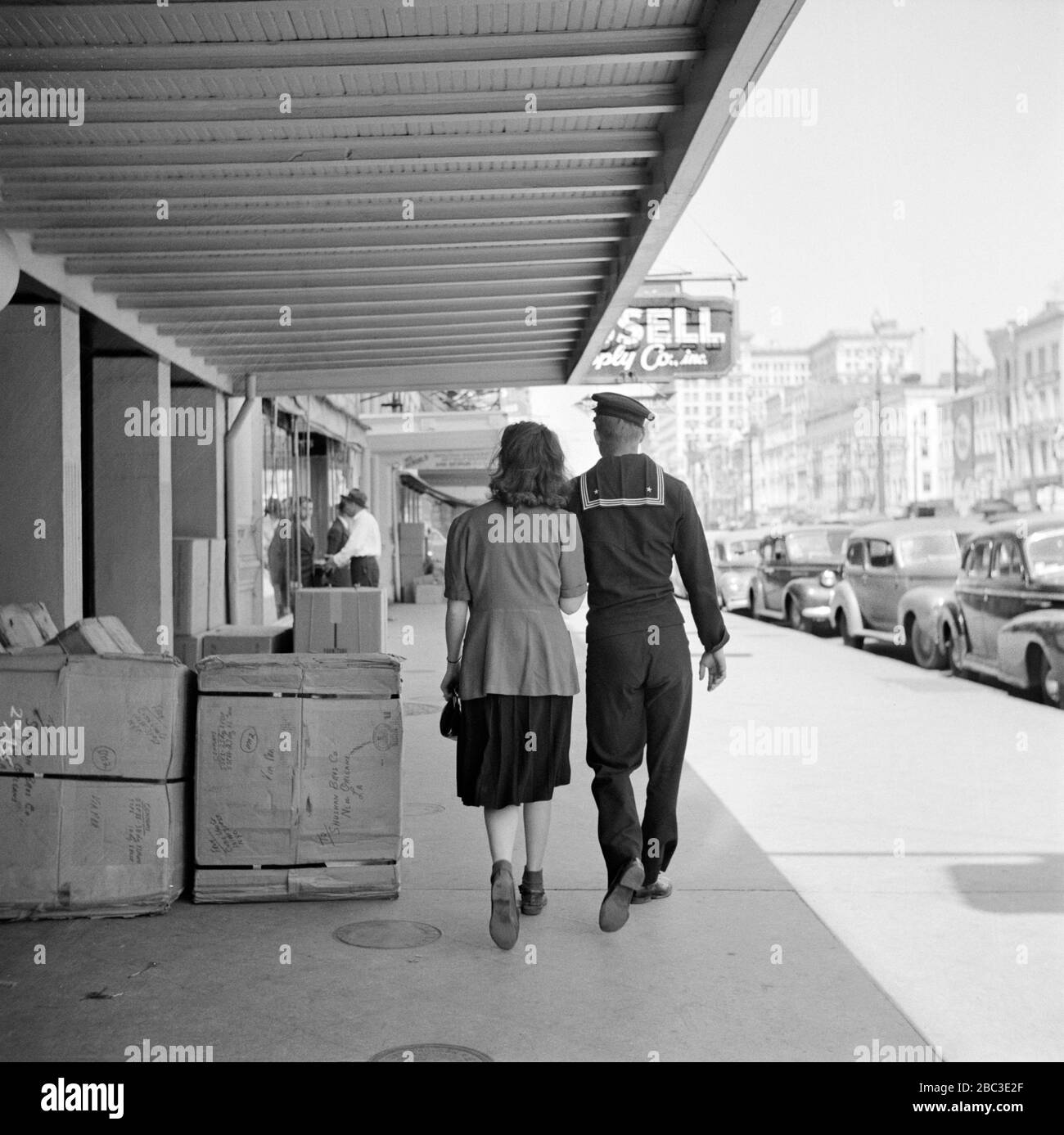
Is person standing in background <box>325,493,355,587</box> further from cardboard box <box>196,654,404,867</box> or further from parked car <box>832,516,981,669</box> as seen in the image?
cardboard box <box>196,654,404,867</box>

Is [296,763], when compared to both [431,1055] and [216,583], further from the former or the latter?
[216,583]

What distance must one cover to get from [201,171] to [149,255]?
66.0 inches

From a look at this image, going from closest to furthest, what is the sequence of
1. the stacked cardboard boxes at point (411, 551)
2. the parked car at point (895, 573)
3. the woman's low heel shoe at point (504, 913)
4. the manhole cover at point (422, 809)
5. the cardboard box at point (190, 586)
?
the woman's low heel shoe at point (504, 913)
the manhole cover at point (422, 809)
the cardboard box at point (190, 586)
the parked car at point (895, 573)
the stacked cardboard boxes at point (411, 551)

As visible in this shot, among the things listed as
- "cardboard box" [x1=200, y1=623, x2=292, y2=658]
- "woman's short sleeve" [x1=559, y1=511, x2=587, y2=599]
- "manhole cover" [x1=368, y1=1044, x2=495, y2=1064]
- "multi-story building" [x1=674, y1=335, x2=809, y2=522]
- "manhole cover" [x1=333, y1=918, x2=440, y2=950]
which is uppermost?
"multi-story building" [x1=674, y1=335, x2=809, y2=522]

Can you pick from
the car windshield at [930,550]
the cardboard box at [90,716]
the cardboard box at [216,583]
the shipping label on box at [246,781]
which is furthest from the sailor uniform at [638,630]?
the car windshield at [930,550]

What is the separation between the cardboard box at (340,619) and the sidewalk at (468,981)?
5607 mm

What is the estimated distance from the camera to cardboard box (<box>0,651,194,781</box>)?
16.3 feet

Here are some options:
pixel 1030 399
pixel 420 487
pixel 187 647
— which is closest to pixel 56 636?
pixel 187 647

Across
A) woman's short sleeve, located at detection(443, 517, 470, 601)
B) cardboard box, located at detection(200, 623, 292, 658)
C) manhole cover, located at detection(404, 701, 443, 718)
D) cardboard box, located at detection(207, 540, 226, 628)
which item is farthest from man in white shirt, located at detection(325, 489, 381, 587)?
woman's short sleeve, located at detection(443, 517, 470, 601)

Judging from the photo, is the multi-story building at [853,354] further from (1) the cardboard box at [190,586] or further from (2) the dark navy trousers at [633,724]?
(2) the dark navy trousers at [633,724]

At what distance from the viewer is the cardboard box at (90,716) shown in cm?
495

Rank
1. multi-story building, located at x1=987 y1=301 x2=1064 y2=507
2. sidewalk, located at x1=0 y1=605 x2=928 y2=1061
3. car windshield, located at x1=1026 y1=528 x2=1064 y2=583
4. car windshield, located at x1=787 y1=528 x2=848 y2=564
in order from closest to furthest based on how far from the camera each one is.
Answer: sidewalk, located at x1=0 y1=605 x2=928 y2=1061, car windshield, located at x1=1026 y1=528 x2=1064 y2=583, car windshield, located at x1=787 y1=528 x2=848 y2=564, multi-story building, located at x1=987 y1=301 x2=1064 y2=507

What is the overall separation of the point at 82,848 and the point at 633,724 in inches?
85.8

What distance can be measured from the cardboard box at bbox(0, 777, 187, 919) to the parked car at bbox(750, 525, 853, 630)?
644 inches
